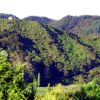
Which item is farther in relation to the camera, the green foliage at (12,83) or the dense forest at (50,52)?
the dense forest at (50,52)

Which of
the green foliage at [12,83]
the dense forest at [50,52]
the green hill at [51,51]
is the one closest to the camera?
the green foliage at [12,83]

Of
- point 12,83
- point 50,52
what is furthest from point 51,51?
point 12,83

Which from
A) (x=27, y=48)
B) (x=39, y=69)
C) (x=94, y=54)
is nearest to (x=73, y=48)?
(x=94, y=54)

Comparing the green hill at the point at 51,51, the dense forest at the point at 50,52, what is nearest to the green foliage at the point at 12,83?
the dense forest at the point at 50,52

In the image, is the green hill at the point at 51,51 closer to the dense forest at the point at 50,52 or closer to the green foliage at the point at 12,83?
the dense forest at the point at 50,52

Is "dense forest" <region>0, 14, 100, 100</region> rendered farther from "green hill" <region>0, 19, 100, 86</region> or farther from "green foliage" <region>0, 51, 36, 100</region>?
"green foliage" <region>0, 51, 36, 100</region>

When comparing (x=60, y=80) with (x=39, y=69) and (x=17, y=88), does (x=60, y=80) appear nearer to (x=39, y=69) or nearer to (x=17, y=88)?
(x=39, y=69)

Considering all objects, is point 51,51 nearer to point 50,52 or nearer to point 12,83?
point 50,52

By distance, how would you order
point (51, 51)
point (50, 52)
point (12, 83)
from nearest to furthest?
point (12, 83), point (50, 52), point (51, 51)

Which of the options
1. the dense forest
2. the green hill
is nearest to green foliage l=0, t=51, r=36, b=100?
the dense forest

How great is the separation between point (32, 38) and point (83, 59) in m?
20.2

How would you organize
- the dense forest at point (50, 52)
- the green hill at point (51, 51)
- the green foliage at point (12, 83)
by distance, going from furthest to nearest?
the green hill at point (51, 51) < the dense forest at point (50, 52) < the green foliage at point (12, 83)

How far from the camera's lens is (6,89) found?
23.8 meters

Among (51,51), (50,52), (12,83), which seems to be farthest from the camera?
(51,51)
